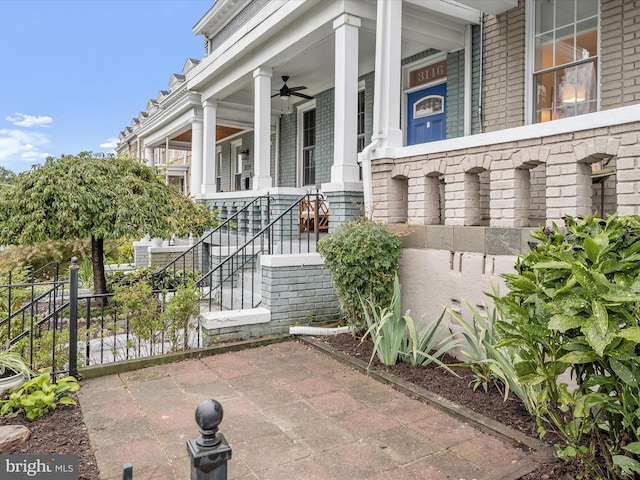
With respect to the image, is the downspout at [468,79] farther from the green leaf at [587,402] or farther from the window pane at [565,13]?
the green leaf at [587,402]

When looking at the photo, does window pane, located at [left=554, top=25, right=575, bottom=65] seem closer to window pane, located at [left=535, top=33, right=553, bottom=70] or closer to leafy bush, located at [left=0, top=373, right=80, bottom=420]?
window pane, located at [left=535, top=33, right=553, bottom=70]

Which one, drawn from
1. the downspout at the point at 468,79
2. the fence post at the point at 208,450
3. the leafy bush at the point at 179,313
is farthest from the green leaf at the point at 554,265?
the downspout at the point at 468,79

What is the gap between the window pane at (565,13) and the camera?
6047mm

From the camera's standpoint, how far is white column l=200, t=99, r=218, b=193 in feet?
35.0

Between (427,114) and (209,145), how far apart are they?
518 centimetres

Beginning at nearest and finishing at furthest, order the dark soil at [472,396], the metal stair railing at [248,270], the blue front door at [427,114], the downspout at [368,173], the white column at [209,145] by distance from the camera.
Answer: the dark soil at [472,396] < the downspout at [368,173] < the metal stair railing at [248,270] < the blue front door at [427,114] < the white column at [209,145]

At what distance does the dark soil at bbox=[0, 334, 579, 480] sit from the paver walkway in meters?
0.09

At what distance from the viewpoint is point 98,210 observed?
709 centimetres

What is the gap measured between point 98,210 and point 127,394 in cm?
409

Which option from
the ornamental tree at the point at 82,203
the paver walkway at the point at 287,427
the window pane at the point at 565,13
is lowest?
the paver walkway at the point at 287,427

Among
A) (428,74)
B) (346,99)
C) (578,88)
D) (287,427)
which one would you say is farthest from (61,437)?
(428,74)

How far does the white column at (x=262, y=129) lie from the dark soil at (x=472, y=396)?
4293 millimetres

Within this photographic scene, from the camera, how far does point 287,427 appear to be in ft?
10.6

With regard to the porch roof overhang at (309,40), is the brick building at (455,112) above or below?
below
